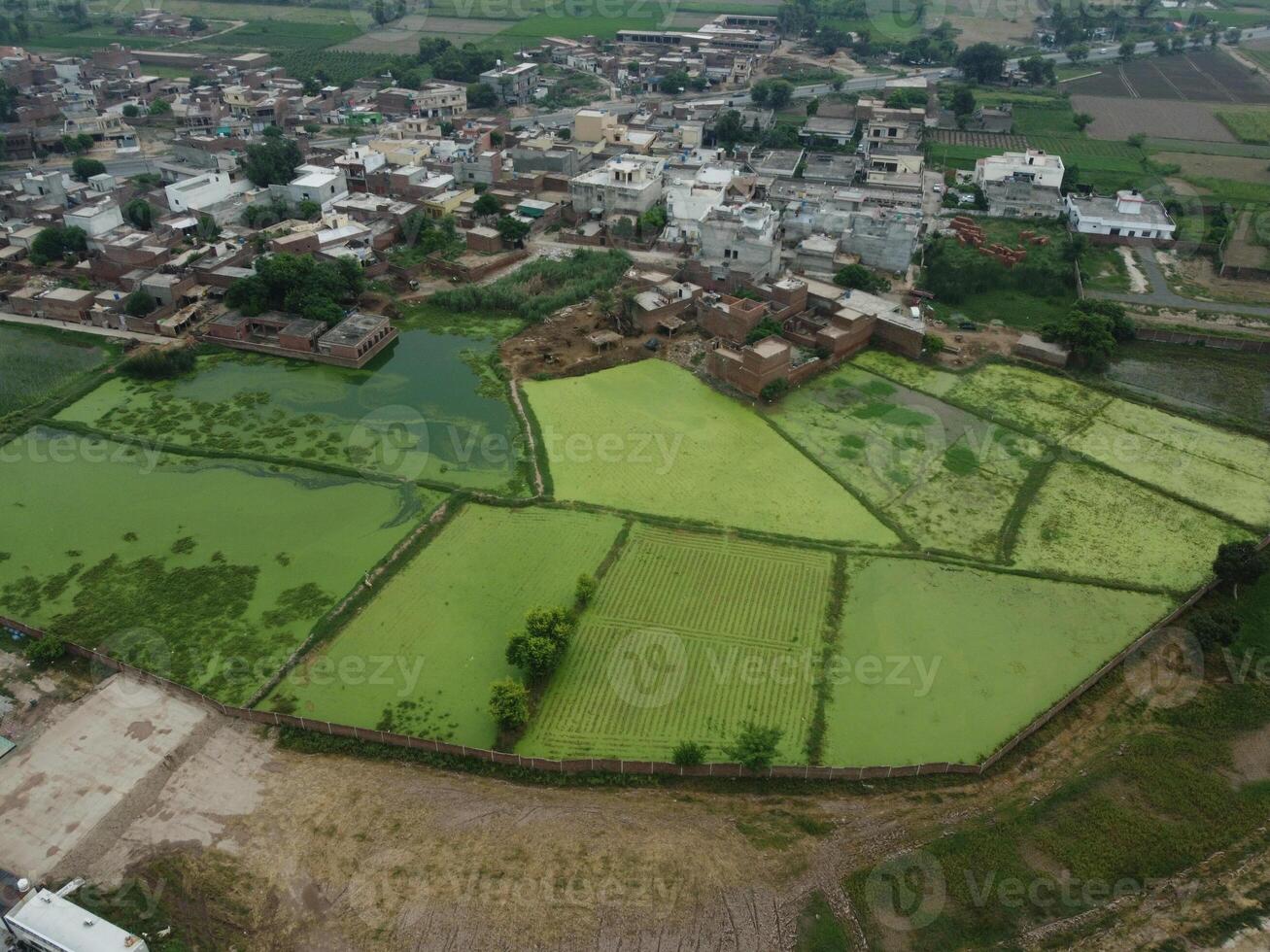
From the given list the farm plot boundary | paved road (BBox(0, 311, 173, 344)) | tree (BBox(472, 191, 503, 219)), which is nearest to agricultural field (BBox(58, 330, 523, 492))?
paved road (BBox(0, 311, 173, 344))

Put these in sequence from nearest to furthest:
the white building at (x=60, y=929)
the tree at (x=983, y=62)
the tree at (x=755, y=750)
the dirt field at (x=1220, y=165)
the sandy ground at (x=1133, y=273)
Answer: the white building at (x=60, y=929) → the tree at (x=755, y=750) → the sandy ground at (x=1133, y=273) → the dirt field at (x=1220, y=165) → the tree at (x=983, y=62)

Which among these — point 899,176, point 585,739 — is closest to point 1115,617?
point 585,739

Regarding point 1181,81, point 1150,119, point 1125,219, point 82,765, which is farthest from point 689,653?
point 1181,81

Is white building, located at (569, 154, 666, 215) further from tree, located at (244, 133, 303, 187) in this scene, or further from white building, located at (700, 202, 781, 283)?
tree, located at (244, 133, 303, 187)

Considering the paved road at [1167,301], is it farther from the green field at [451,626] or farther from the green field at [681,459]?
the green field at [451,626]

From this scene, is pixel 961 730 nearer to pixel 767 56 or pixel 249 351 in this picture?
pixel 249 351

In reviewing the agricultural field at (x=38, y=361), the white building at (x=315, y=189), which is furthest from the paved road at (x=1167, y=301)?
the agricultural field at (x=38, y=361)
